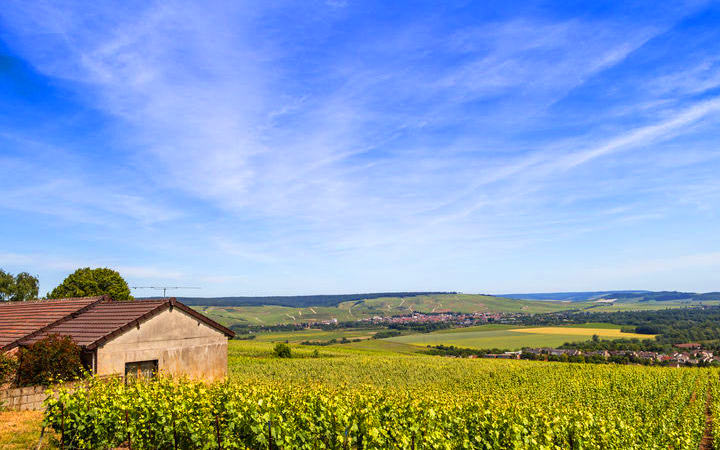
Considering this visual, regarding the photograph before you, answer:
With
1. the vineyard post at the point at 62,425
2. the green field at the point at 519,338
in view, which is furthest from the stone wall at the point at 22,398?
the green field at the point at 519,338

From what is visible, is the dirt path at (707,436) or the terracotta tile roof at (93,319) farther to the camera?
the dirt path at (707,436)

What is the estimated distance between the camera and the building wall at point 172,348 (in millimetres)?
19902

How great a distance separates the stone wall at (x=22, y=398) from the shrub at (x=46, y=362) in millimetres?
2170

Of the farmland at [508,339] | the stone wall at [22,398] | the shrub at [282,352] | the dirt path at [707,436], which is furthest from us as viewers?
the farmland at [508,339]

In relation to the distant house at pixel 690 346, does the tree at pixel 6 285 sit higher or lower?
higher

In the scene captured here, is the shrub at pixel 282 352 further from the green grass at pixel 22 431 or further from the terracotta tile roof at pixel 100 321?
the green grass at pixel 22 431

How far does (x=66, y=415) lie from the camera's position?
11.9m

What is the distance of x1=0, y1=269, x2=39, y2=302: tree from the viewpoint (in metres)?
73.4

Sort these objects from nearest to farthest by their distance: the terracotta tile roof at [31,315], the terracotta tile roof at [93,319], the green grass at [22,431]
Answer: the green grass at [22,431]
the terracotta tile roof at [93,319]
the terracotta tile roof at [31,315]

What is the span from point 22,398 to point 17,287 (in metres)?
76.2

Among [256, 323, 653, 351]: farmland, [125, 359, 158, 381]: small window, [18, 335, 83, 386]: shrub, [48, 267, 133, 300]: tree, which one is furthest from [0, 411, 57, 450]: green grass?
[256, 323, 653, 351]: farmland

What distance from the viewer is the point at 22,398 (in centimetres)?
1552

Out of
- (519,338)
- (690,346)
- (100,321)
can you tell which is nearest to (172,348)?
(100,321)

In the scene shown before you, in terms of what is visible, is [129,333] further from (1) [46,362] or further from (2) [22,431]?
(2) [22,431]
